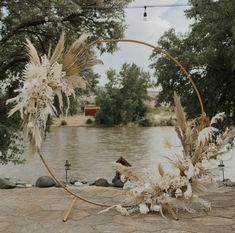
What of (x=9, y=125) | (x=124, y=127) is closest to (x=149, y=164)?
(x=9, y=125)

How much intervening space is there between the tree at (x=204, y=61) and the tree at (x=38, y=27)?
1628mm

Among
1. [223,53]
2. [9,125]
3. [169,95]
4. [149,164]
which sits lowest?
[149,164]

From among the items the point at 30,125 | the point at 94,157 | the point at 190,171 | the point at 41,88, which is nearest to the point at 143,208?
the point at 190,171

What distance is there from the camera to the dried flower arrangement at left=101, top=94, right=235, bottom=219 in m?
5.71

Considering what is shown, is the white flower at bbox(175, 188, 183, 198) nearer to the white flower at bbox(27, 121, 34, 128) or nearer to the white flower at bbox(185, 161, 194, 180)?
the white flower at bbox(185, 161, 194, 180)

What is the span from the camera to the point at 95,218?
18.2 feet

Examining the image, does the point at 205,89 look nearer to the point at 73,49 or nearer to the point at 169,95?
the point at 169,95

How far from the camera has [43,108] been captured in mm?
5664

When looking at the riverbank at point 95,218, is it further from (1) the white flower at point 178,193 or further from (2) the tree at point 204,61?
(2) the tree at point 204,61

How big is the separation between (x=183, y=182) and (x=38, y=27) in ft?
28.2

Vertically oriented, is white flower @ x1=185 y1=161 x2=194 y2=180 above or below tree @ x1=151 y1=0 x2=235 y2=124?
below

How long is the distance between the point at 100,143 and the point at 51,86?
72.1 feet

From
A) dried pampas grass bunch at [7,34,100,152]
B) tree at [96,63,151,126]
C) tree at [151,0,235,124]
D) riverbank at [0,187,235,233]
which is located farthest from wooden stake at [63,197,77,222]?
tree at [96,63,151,126]

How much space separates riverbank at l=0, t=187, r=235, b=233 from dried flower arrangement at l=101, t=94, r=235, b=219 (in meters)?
0.17
